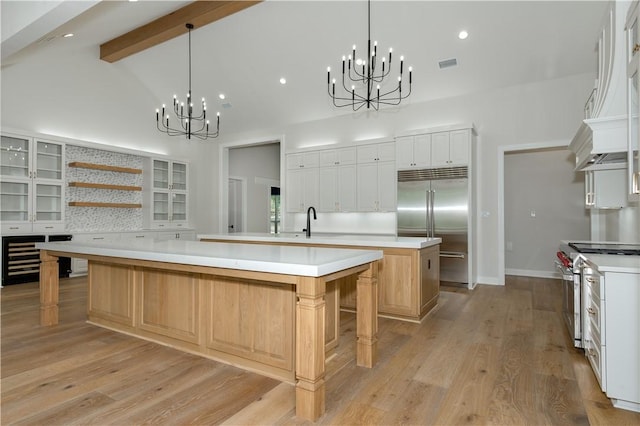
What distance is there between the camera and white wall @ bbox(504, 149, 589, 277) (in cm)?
635

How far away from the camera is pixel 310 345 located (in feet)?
6.05

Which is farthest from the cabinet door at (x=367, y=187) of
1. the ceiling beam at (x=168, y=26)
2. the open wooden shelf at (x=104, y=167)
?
the open wooden shelf at (x=104, y=167)

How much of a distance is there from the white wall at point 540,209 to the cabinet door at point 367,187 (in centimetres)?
245

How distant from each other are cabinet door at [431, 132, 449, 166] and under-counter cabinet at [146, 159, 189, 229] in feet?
17.4

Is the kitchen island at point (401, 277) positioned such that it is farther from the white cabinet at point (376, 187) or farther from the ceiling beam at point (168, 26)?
the ceiling beam at point (168, 26)

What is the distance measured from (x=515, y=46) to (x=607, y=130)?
274 cm

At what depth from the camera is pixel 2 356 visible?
106 inches

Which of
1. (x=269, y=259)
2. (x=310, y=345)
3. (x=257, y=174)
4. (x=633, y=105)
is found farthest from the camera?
(x=257, y=174)

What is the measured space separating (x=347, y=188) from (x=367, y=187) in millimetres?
415

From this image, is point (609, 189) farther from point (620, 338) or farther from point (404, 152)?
point (404, 152)

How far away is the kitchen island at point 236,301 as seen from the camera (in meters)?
1.88

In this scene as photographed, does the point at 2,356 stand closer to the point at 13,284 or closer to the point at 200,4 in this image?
the point at 13,284

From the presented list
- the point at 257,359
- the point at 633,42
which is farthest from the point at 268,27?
the point at 257,359

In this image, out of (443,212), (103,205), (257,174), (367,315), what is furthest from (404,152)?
(103,205)
